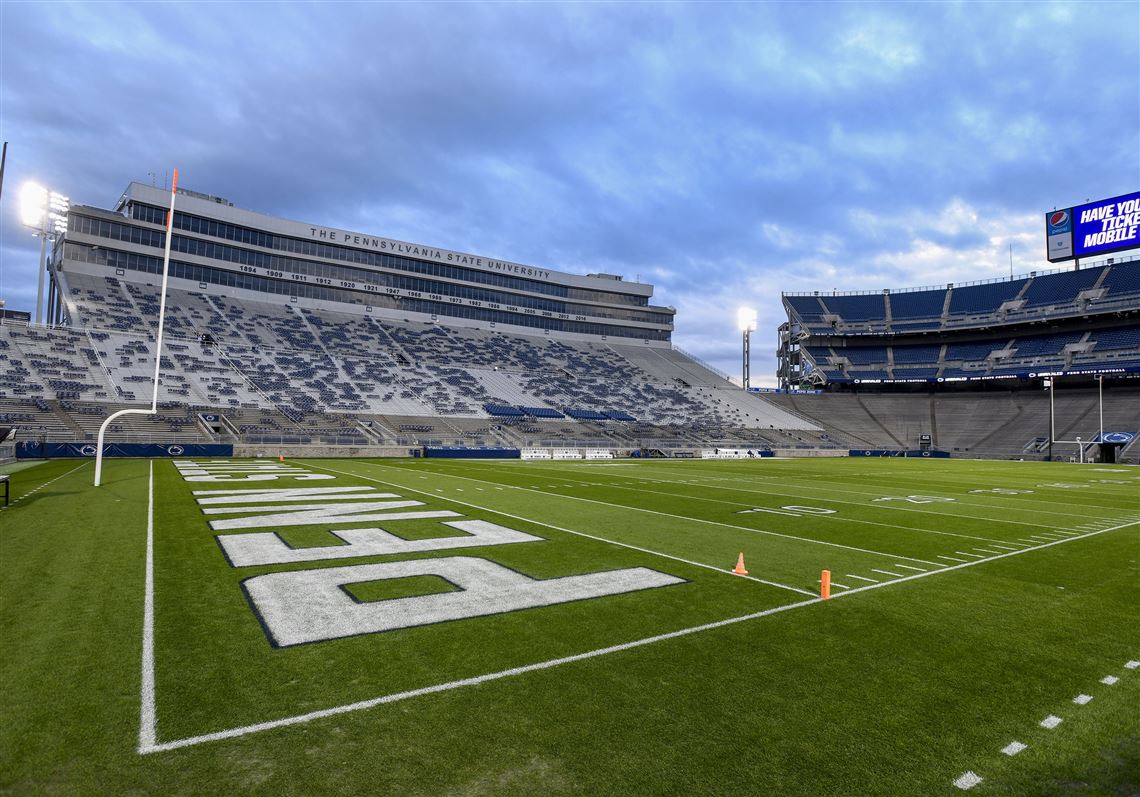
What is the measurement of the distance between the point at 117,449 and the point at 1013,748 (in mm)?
39978

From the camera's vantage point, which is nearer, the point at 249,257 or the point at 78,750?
the point at 78,750

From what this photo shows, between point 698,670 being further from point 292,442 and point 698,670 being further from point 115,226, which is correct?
point 115,226

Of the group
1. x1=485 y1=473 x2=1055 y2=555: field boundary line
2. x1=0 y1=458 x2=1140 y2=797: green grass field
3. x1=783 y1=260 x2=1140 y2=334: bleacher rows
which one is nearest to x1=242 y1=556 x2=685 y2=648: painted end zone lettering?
x1=0 y1=458 x2=1140 y2=797: green grass field

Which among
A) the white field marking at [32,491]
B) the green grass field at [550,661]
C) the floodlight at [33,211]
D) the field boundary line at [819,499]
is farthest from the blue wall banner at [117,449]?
the green grass field at [550,661]

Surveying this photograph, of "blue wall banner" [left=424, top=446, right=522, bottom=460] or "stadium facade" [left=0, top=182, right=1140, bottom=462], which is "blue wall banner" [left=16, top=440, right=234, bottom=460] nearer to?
"stadium facade" [left=0, top=182, right=1140, bottom=462]

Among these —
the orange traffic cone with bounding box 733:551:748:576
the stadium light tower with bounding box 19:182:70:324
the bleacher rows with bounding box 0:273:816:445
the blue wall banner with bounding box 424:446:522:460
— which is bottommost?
the orange traffic cone with bounding box 733:551:748:576

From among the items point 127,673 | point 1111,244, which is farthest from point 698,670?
point 1111,244

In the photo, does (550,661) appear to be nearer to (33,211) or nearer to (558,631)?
(558,631)

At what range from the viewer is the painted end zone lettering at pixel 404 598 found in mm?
6289

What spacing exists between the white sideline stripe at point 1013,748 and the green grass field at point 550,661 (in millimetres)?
56

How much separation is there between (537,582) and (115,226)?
68444mm

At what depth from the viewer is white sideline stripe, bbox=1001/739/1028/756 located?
407 centimetres

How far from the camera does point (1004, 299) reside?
246 feet

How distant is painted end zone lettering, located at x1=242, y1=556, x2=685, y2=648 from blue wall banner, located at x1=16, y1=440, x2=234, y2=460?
A: 31807mm
